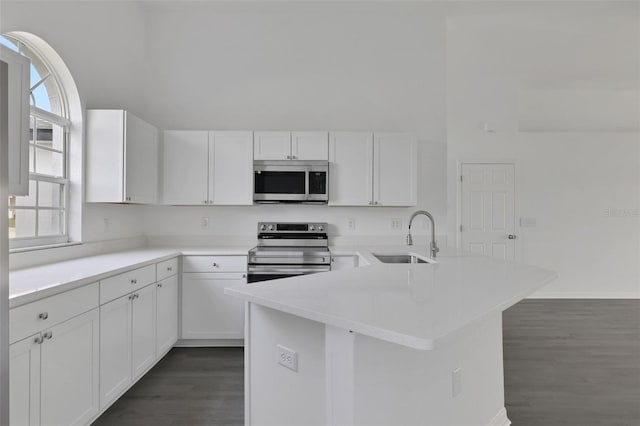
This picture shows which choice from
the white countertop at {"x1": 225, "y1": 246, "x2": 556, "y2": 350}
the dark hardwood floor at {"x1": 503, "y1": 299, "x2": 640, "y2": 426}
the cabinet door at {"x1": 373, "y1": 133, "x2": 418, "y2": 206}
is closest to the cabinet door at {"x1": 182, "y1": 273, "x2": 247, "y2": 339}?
the white countertop at {"x1": 225, "y1": 246, "x2": 556, "y2": 350}

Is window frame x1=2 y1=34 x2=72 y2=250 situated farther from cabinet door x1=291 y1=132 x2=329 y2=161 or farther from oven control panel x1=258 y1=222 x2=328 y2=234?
cabinet door x1=291 y1=132 x2=329 y2=161

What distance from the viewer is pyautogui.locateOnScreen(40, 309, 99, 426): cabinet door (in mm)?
1547

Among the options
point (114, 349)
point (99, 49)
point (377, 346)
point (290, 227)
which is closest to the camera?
point (377, 346)

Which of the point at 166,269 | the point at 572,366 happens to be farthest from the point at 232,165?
the point at 572,366

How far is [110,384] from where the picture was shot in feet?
6.57

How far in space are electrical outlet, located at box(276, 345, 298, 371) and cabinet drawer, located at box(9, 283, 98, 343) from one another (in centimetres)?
110

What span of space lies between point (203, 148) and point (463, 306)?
2.99m

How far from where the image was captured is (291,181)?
11.1 ft

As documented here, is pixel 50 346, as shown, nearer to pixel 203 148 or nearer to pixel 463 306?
pixel 463 306

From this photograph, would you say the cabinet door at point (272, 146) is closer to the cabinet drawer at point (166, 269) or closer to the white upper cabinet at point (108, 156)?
the white upper cabinet at point (108, 156)

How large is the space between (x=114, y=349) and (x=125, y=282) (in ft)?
1.35

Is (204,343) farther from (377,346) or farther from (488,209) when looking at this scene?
(488,209)

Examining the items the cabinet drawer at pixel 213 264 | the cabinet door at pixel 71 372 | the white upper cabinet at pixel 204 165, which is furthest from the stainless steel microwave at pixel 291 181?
the cabinet door at pixel 71 372

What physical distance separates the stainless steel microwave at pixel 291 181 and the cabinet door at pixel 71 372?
6.14 feet
